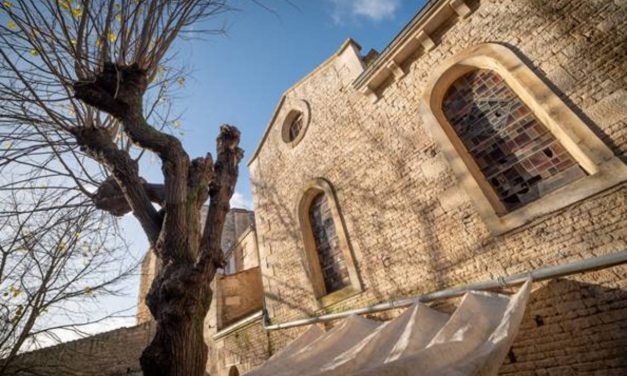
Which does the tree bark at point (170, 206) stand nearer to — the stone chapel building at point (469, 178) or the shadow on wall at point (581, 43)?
the stone chapel building at point (469, 178)

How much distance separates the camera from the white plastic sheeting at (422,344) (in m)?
2.46

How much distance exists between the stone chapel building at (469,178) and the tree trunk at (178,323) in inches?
128

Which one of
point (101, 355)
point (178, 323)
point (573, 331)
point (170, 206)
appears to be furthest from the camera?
point (101, 355)

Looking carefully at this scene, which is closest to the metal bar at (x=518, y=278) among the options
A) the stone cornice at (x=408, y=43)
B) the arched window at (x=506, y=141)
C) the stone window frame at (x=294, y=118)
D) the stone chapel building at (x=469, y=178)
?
the stone chapel building at (x=469, y=178)

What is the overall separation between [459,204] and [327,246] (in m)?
3.25

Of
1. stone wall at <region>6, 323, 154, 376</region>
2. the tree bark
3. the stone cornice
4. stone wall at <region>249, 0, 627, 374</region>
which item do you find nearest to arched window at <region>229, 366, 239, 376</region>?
stone wall at <region>249, 0, 627, 374</region>

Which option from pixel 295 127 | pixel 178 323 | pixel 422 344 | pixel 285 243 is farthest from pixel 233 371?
pixel 295 127

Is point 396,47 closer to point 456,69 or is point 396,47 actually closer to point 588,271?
point 456,69

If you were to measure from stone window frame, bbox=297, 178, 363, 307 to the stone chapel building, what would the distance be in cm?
4

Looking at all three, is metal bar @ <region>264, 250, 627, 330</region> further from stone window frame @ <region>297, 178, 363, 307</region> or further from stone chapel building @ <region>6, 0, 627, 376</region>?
stone window frame @ <region>297, 178, 363, 307</region>

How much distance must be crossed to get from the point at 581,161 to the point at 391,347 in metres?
3.30

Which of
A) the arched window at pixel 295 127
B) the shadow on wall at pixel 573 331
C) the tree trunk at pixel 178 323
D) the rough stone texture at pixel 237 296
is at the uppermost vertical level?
the arched window at pixel 295 127

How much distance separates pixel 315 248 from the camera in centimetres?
701

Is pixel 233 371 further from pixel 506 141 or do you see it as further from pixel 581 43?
pixel 581 43
